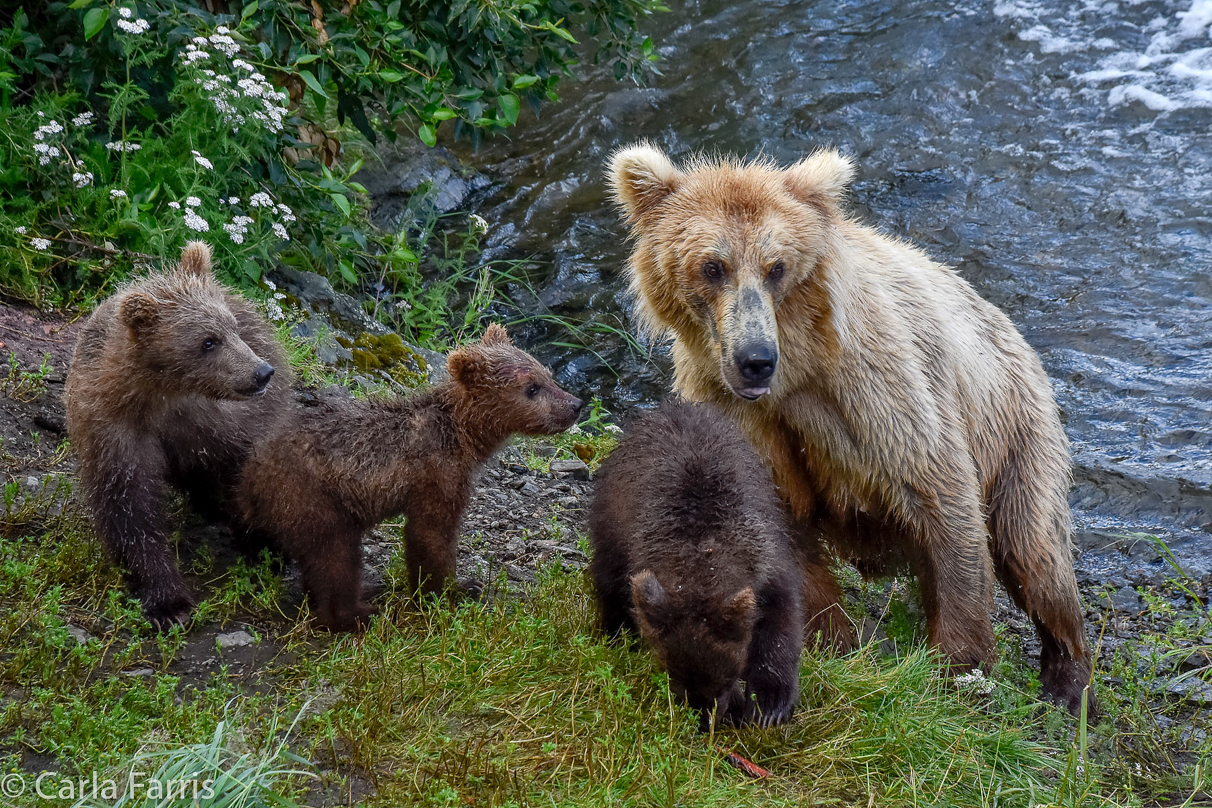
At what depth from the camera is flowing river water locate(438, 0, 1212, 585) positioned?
296 inches

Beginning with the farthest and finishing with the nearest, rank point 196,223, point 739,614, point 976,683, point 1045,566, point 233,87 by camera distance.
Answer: point 233,87 → point 196,223 → point 1045,566 → point 976,683 → point 739,614

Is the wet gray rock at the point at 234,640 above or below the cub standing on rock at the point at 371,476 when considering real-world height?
below

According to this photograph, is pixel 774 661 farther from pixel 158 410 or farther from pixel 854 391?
pixel 158 410

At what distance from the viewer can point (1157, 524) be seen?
22.7 feet

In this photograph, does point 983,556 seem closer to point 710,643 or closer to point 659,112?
point 710,643

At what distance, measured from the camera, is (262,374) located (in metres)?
4.79

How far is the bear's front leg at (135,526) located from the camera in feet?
14.9

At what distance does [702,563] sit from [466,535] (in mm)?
2060

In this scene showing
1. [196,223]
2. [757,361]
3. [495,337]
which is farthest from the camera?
[196,223]

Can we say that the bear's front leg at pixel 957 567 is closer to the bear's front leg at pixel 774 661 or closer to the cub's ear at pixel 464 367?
the bear's front leg at pixel 774 661

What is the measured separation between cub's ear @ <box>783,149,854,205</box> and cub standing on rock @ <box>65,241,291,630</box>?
241cm

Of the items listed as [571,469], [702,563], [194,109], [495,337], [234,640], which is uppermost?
[194,109]

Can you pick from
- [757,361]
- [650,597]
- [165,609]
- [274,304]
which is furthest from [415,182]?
[650,597]
